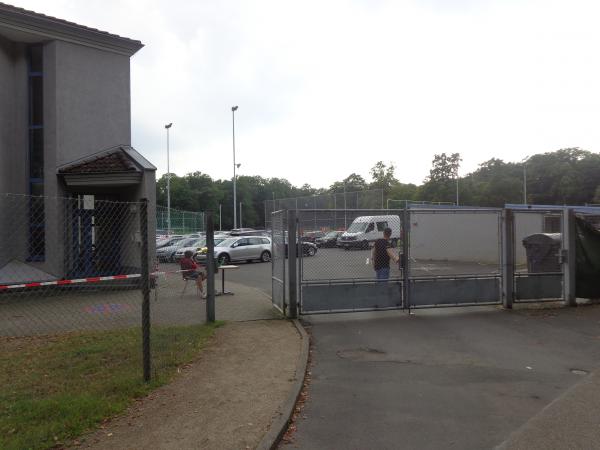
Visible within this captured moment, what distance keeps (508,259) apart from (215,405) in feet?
23.4

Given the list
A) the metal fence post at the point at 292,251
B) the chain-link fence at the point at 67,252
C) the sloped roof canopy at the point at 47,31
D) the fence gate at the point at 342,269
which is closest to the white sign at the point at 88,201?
the chain-link fence at the point at 67,252

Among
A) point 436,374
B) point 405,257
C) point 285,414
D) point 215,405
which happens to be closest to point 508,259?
point 405,257

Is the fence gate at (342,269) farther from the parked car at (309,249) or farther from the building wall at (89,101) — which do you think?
the building wall at (89,101)

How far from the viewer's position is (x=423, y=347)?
7.18m

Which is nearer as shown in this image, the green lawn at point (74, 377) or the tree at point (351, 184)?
the green lawn at point (74, 377)

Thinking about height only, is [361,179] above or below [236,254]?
above

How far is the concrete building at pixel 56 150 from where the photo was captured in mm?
13438

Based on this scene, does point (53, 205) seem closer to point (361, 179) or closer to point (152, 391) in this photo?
point (152, 391)

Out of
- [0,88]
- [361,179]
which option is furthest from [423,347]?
[361,179]

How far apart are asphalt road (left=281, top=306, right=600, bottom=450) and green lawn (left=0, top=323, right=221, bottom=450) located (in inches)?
68.4

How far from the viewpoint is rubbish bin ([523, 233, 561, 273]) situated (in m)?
10.5

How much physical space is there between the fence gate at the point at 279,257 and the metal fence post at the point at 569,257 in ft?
18.7

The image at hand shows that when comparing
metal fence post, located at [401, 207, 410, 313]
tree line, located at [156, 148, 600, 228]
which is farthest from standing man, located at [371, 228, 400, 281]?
tree line, located at [156, 148, 600, 228]

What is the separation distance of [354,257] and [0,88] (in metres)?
10.5
